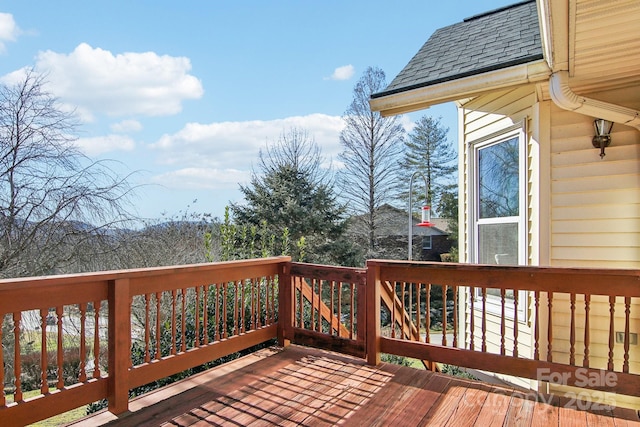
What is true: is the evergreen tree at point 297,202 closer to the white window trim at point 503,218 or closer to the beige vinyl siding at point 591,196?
the white window trim at point 503,218

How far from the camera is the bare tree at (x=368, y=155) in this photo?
13.7 meters

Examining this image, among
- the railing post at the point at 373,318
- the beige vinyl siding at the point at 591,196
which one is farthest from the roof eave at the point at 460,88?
the railing post at the point at 373,318

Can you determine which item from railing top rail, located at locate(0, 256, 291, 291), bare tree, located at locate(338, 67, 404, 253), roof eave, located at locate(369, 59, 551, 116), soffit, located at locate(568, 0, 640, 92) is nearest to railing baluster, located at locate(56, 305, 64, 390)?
railing top rail, located at locate(0, 256, 291, 291)

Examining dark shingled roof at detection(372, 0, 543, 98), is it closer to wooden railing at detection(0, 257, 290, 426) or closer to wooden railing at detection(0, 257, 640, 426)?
wooden railing at detection(0, 257, 640, 426)

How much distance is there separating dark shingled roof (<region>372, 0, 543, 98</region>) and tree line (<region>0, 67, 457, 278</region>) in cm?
355

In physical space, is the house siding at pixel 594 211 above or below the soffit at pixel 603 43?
below

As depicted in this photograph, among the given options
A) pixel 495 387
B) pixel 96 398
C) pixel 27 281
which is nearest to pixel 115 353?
pixel 96 398

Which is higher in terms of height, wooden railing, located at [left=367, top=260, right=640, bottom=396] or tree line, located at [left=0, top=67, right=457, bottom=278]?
tree line, located at [left=0, top=67, right=457, bottom=278]

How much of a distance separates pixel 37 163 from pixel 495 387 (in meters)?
5.05

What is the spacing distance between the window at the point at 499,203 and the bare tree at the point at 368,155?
9375 millimetres

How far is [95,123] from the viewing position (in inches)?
195

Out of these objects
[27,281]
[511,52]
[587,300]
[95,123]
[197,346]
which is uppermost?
[511,52]

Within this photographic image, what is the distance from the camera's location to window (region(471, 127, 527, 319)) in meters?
3.77

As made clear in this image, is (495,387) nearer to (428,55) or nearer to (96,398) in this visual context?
(96,398)
